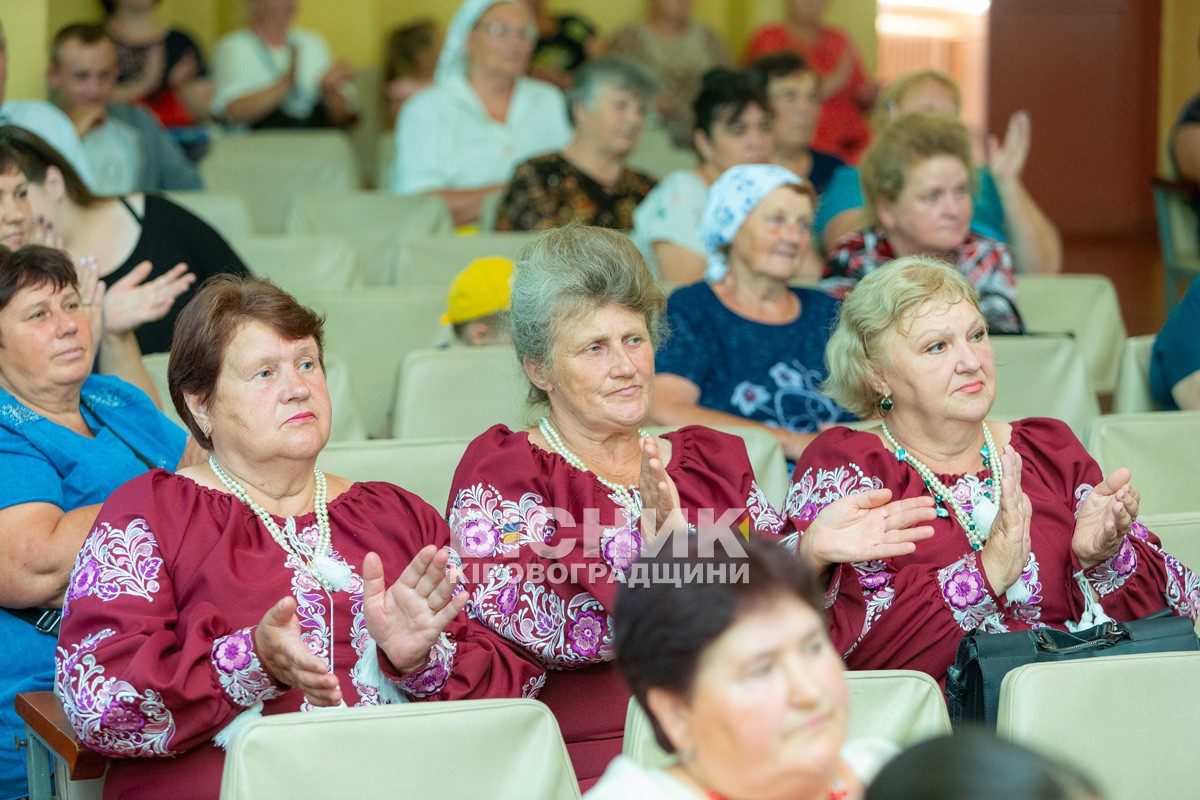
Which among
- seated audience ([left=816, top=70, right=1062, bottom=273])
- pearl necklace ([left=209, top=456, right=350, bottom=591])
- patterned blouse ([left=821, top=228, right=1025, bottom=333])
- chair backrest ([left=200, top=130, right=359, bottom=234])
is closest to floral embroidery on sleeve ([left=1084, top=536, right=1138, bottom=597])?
pearl necklace ([left=209, top=456, right=350, bottom=591])

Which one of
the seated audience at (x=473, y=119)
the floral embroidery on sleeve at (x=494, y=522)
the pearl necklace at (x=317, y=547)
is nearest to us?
the pearl necklace at (x=317, y=547)

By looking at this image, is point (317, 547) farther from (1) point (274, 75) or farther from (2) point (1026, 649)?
(1) point (274, 75)

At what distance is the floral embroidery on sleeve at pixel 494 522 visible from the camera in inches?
87.4

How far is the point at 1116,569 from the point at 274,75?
5.07 meters

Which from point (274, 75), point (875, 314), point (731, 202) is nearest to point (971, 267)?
point (731, 202)

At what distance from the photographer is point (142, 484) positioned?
6.75 feet

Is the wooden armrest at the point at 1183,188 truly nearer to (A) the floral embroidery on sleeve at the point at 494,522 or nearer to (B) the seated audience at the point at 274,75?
(B) the seated audience at the point at 274,75

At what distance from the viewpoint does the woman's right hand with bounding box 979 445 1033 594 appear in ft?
7.25

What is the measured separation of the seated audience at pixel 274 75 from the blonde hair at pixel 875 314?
14.6 ft

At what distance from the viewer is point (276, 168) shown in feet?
19.2

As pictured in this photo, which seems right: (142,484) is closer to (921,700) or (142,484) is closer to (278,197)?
(921,700)

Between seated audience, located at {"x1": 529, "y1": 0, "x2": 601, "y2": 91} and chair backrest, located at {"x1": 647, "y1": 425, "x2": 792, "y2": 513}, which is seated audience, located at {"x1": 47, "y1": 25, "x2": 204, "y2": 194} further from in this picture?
chair backrest, located at {"x1": 647, "y1": 425, "x2": 792, "y2": 513}

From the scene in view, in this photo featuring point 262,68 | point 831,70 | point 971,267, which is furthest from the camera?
point 831,70

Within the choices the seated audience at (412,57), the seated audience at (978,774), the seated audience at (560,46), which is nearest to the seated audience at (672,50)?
the seated audience at (560,46)
